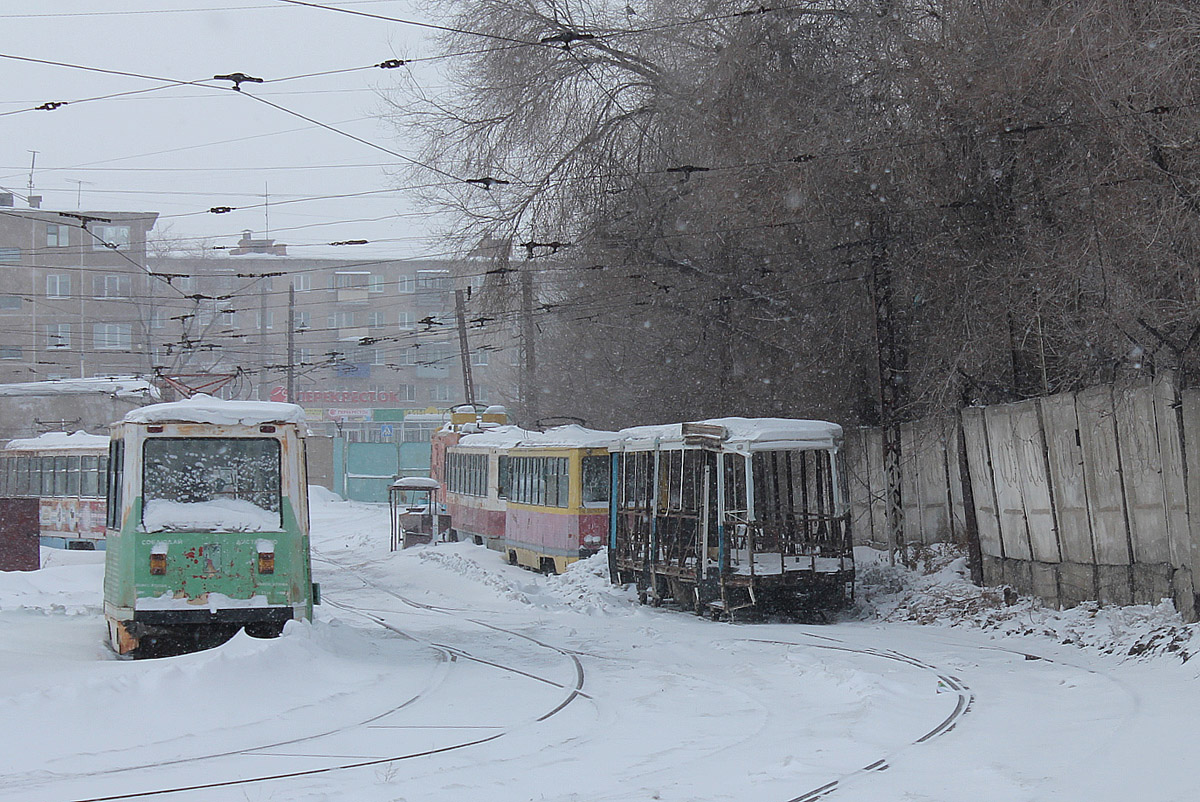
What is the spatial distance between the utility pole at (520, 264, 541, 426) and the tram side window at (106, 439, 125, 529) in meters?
14.7

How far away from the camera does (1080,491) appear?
1456 centimetres

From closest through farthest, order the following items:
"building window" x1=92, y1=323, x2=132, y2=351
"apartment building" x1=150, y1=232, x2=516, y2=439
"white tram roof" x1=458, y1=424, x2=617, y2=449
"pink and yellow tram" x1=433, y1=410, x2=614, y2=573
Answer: "pink and yellow tram" x1=433, y1=410, x2=614, y2=573 → "white tram roof" x1=458, y1=424, x2=617, y2=449 → "building window" x1=92, y1=323, x2=132, y2=351 → "apartment building" x1=150, y1=232, x2=516, y2=439

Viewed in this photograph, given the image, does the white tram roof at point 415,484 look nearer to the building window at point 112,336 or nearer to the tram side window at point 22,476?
the tram side window at point 22,476

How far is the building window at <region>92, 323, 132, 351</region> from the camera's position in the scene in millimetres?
67000

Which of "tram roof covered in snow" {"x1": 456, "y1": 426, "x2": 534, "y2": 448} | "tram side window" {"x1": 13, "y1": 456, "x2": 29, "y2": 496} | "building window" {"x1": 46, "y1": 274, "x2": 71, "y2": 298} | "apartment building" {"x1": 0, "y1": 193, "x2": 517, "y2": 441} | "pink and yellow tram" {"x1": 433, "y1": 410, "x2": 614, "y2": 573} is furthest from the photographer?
"building window" {"x1": 46, "y1": 274, "x2": 71, "y2": 298}

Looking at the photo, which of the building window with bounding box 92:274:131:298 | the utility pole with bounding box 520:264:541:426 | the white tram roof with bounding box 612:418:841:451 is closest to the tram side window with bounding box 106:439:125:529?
the white tram roof with bounding box 612:418:841:451

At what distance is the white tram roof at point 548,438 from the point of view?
2559 centimetres

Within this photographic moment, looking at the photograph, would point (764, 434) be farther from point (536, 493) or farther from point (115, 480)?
point (536, 493)

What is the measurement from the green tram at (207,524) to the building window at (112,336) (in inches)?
2286

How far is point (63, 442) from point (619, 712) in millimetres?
28643

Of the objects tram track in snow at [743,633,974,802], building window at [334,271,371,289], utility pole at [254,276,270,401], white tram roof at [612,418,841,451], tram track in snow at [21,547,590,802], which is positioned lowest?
tram track in snow at [743,633,974,802]

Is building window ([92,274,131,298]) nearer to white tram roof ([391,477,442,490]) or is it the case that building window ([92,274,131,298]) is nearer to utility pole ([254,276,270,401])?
utility pole ([254,276,270,401])

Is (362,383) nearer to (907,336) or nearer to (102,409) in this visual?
(102,409)

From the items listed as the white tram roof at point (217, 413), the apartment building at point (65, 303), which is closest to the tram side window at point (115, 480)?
the white tram roof at point (217, 413)
